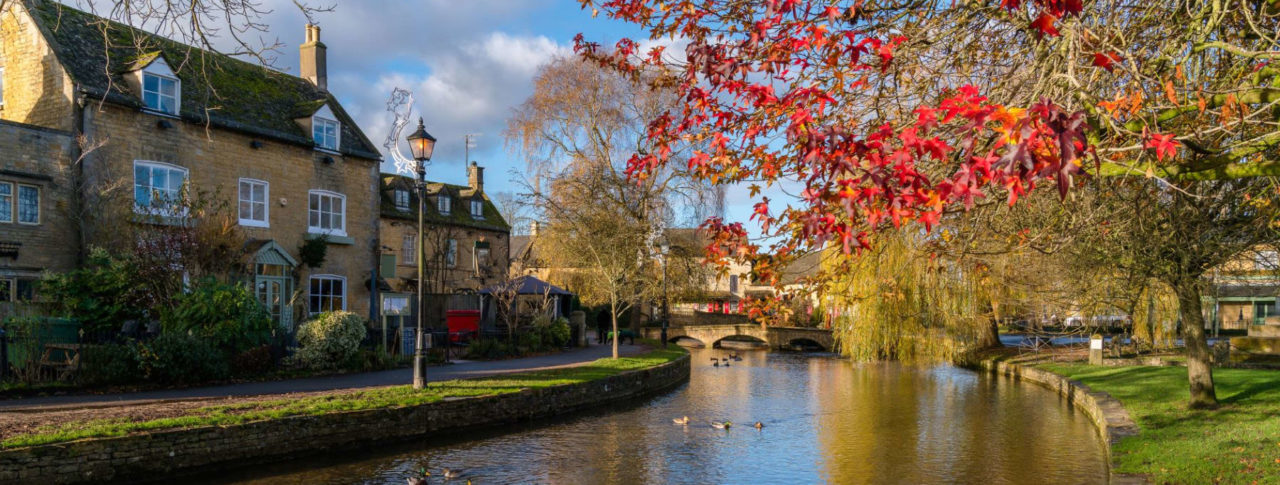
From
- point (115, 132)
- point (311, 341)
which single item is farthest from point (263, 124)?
point (311, 341)

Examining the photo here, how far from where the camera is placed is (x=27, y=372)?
1473 cm

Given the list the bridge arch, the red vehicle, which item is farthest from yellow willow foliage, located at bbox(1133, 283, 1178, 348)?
the red vehicle

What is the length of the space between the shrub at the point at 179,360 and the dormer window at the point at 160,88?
834 centimetres

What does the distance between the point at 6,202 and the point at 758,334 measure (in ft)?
119

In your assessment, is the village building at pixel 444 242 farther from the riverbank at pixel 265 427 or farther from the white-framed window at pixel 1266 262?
the white-framed window at pixel 1266 262

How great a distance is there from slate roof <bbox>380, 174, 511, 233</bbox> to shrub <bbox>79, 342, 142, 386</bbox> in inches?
787

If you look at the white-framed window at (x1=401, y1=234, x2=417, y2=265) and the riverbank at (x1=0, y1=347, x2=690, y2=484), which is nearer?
the riverbank at (x1=0, y1=347, x2=690, y2=484)

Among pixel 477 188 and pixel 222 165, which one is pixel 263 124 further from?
pixel 477 188

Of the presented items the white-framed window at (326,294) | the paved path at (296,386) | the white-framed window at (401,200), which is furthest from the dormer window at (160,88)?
the white-framed window at (401,200)

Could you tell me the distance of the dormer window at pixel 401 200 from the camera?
36.5 metres

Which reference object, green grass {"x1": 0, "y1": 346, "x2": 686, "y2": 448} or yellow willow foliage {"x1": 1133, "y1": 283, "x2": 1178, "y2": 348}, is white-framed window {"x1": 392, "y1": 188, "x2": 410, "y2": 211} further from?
yellow willow foliage {"x1": 1133, "y1": 283, "x2": 1178, "y2": 348}

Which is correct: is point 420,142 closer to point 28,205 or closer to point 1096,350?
point 28,205

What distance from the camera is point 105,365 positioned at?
1512cm

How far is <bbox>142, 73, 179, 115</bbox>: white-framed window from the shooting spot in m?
21.6
